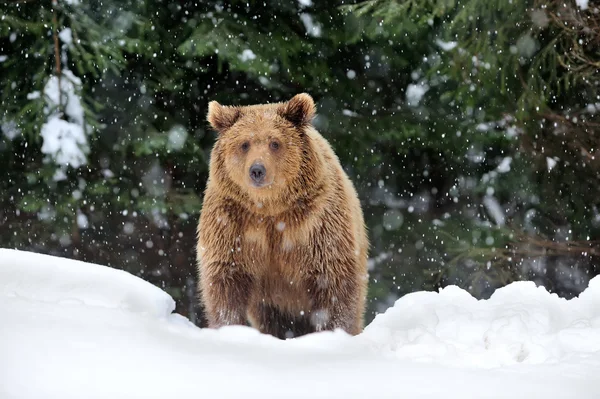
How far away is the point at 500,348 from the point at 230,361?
142cm

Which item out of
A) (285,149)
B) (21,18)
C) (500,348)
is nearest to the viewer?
(500,348)

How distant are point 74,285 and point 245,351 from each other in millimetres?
1144

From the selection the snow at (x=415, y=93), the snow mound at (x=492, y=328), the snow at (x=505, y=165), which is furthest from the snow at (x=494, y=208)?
the snow mound at (x=492, y=328)

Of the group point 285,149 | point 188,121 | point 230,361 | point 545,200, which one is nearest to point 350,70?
point 188,121

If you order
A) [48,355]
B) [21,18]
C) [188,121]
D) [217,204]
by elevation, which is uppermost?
[21,18]

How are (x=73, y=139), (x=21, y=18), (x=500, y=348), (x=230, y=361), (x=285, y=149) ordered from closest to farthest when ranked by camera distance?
(x=230, y=361)
(x=500, y=348)
(x=285, y=149)
(x=73, y=139)
(x=21, y=18)

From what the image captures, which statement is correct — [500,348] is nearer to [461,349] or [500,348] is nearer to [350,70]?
[461,349]

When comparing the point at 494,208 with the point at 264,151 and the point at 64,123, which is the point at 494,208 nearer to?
the point at 64,123

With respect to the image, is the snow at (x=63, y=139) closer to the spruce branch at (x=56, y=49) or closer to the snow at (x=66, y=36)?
the spruce branch at (x=56, y=49)

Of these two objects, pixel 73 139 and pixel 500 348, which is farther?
pixel 73 139

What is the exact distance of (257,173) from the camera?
15.7ft

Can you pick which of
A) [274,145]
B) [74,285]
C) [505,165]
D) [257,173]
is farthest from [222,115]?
[505,165]

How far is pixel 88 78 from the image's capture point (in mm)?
9250

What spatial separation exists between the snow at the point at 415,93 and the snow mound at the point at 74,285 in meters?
6.75
